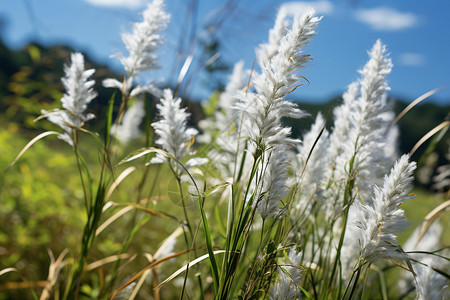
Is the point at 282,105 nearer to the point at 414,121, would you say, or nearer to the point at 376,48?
the point at 376,48

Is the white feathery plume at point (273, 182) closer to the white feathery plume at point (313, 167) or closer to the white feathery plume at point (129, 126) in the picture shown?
the white feathery plume at point (313, 167)

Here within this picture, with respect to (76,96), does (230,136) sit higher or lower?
higher

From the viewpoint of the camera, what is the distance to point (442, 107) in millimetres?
26625

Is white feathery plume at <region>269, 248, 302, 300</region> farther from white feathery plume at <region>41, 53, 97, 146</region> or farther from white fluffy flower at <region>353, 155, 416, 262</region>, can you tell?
white feathery plume at <region>41, 53, 97, 146</region>

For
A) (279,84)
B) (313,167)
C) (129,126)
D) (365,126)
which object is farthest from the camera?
(129,126)

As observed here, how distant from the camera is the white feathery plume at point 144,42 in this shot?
4.69 ft

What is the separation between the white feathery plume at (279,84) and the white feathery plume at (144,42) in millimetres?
581

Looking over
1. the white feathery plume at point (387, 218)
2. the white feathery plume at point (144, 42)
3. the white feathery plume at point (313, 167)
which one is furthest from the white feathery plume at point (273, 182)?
the white feathery plume at point (144, 42)

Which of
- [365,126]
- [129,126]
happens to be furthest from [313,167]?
[129,126]

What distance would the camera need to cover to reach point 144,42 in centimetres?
144

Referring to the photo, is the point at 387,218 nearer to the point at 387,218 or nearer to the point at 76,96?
the point at 387,218

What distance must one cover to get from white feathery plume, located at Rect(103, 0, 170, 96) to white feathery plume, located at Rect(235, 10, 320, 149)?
1.91ft

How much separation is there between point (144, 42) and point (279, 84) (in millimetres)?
671

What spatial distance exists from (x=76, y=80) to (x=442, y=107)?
29.6 metres
